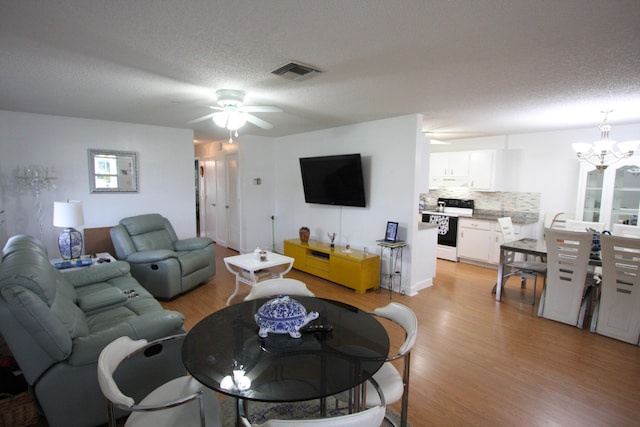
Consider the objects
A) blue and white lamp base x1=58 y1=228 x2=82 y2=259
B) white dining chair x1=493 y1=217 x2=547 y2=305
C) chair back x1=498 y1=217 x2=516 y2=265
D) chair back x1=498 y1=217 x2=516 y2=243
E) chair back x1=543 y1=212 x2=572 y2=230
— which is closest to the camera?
blue and white lamp base x1=58 y1=228 x2=82 y2=259

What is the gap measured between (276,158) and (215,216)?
7.22 feet

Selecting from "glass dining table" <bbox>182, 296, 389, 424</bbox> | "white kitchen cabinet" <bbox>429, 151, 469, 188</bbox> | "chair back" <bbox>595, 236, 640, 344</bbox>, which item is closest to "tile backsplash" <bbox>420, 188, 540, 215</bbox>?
"white kitchen cabinet" <bbox>429, 151, 469, 188</bbox>

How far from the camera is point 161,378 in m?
2.03

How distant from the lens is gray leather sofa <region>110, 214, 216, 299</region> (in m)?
3.83

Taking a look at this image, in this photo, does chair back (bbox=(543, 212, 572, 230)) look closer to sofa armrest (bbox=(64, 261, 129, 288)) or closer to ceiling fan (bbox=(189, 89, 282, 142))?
ceiling fan (bbox=(189, 89, 282, 142))

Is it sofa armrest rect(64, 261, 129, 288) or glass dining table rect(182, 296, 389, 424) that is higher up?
glass dining table rect(182, 296, 389, 424)

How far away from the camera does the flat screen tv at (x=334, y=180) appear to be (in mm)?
4609

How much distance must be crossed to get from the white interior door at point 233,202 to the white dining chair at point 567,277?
5.06 meters

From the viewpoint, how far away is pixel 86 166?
4.44 m

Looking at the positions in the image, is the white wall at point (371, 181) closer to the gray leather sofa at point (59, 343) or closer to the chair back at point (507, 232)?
the chair back at point (507, 232)

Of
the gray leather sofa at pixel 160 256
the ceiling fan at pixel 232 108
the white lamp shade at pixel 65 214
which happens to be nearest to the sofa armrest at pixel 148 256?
the gray leather sofa at pixel 160 256

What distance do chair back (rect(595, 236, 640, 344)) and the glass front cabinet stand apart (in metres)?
1.87

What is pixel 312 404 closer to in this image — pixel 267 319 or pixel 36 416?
pixel 267 319

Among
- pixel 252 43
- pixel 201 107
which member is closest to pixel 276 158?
pixel 201 107
